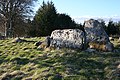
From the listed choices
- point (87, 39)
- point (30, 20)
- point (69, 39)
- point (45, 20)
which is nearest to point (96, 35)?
point (87, 39)

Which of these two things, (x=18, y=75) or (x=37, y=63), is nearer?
(x=18, y=75)

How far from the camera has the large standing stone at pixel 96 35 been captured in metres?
17.7

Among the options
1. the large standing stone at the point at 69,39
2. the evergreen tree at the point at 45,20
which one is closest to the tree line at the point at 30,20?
the evergreen tree at the point at 45,20

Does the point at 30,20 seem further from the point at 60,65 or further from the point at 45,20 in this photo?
the point at 60,65

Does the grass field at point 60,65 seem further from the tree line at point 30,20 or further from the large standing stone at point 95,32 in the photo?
the tree line at point 30,20

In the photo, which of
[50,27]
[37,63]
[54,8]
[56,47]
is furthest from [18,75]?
[54,8]

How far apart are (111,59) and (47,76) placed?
3.75 metres

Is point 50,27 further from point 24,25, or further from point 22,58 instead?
point 22,58

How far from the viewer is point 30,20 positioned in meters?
48.0

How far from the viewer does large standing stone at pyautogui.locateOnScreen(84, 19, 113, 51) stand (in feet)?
57.9

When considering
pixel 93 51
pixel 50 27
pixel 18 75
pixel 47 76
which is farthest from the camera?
pixel 50 27

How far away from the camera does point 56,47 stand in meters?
19.0

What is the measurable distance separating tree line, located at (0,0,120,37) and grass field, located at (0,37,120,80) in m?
22.4

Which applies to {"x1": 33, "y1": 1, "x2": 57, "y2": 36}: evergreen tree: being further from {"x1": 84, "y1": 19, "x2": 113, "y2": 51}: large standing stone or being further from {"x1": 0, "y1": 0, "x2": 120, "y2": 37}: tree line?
{"x1": 84, "y1": 19, "x2": 113, "y2": 51}: large standing stone
